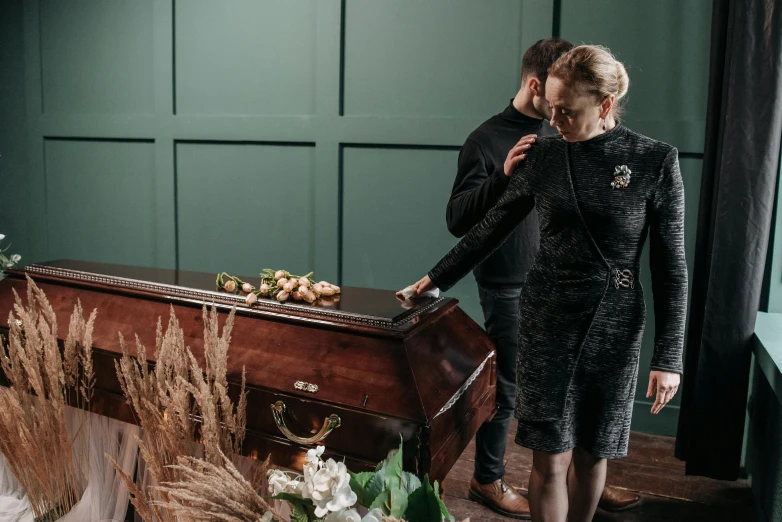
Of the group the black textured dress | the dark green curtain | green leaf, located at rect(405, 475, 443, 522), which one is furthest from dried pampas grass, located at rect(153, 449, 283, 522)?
the dark green curtain

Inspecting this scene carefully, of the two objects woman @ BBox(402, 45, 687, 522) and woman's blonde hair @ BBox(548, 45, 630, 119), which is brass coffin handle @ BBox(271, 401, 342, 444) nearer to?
woman @ BBox(402, 45, 687, 522)

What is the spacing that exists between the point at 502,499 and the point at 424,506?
176 cm

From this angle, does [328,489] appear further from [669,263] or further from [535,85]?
[535,85]

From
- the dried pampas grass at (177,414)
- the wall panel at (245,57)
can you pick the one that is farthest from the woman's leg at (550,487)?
the wall panel at (245,57)

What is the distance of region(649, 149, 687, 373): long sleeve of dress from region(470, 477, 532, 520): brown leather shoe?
978mm

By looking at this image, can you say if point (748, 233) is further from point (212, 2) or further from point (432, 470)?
point (212, 2)

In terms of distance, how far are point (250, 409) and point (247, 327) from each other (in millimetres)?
238

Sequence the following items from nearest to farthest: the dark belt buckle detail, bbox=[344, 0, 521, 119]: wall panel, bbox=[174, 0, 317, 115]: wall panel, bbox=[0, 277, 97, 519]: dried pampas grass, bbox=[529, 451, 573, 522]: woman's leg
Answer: bbox=[0, 277, 97, 519]: dried pampas grass
the dark belt buckle detail
bbox=[529, 451, 573, 522]: woman's leg
bbox=[344, 0, 521, 119]: wall panel
bbox=[174, 0, 317, 115]: wall panel

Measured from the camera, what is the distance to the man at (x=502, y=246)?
221 centimetres

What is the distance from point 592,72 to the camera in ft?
5.37

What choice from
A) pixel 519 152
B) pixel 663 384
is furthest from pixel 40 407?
pixel 663 384

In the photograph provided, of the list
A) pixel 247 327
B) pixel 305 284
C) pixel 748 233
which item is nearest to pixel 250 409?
pixel 247 327

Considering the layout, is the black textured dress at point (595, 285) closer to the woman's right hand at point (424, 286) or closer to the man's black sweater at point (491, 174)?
the woman's right hand at point (424, 286)

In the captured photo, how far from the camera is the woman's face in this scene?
1.67 metres
